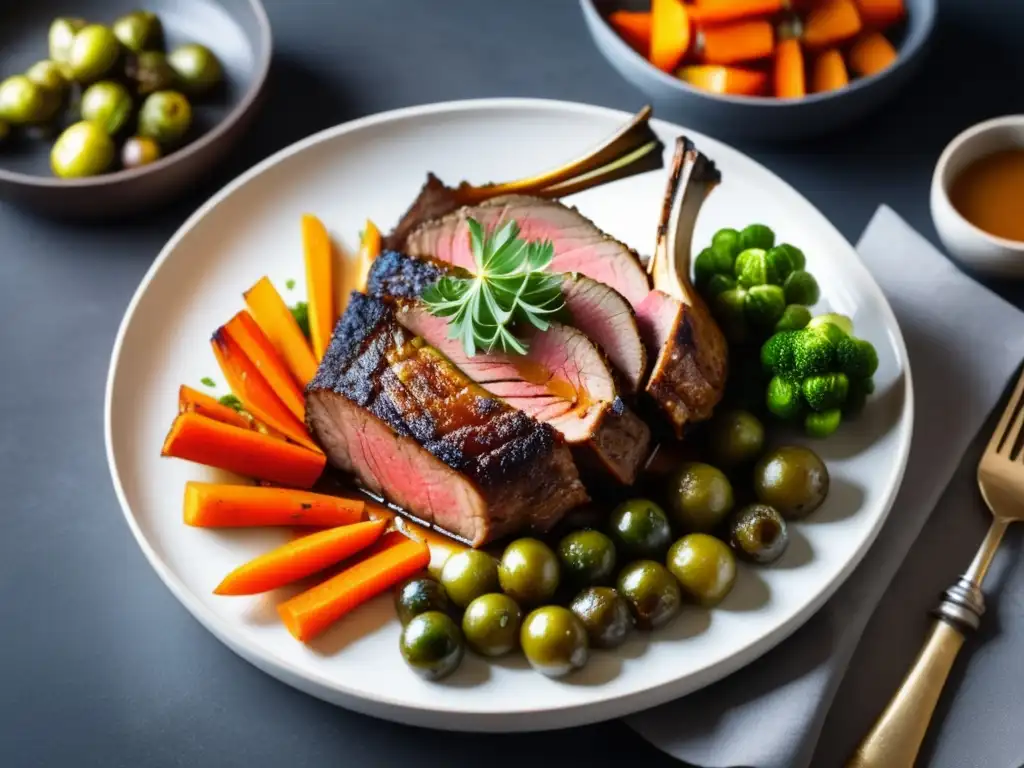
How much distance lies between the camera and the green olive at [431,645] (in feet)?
6.72

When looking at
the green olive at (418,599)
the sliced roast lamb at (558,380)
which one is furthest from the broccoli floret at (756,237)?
the green olive at (418,599)

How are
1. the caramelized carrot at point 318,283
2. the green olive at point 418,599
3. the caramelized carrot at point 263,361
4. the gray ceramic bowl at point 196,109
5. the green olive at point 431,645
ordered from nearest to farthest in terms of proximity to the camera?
the green olive at point 431,645
the green olive at point 418,599
the caramelized carrot at point 263,361
the caramelized carrot at point 318,283
the gray ceramic bowl at point 196,109

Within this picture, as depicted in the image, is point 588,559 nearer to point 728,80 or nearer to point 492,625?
point 492,625

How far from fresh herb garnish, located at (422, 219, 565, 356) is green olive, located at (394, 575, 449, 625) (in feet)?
1.66

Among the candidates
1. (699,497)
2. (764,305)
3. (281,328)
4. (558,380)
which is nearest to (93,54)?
(281,328)

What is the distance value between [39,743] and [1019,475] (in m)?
2.15

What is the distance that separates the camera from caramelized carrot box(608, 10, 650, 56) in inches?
126

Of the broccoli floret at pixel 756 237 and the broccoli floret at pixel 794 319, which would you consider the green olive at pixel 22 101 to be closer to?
the broccoli floret at pixel 756 237

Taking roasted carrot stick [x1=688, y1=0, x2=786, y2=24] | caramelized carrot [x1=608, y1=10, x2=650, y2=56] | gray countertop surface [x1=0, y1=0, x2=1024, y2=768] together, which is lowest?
gray countertop surface [x1=0, y1=0, x2=1024, y2=768]

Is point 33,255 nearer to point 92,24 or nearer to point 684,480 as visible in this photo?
point 92,24

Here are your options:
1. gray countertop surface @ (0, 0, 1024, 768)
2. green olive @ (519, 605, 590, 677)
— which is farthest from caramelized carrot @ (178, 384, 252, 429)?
green olive @ (519, 605, 590, 677)

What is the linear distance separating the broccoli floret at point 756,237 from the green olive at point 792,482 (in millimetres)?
522

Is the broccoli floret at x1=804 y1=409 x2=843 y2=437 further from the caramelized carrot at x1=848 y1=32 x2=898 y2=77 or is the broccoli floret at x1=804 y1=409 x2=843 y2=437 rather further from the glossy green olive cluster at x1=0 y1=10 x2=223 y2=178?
the glossy green olive cluster at x1=0 y1=10 x2=223 y2=178

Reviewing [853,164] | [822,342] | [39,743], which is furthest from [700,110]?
[39,743]
